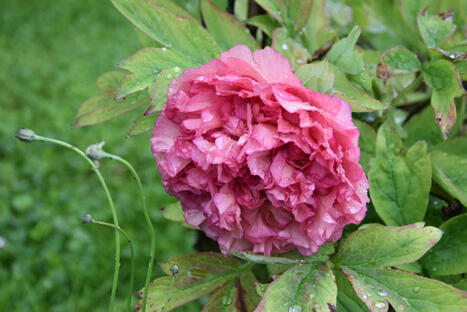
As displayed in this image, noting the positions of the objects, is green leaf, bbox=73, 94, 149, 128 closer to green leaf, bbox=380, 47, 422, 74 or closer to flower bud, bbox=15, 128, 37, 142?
flower bud, bbox=15, 128, 37, 142

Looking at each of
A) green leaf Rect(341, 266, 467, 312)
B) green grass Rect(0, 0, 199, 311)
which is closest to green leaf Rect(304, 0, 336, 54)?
green leaf Rect(341, 266, 467, 312)

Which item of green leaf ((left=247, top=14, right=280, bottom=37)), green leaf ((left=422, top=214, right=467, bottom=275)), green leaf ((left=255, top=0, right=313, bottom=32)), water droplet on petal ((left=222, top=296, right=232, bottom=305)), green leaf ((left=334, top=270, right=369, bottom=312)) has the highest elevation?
green leaf ((left=255, top=0, right=313, bottom=32))

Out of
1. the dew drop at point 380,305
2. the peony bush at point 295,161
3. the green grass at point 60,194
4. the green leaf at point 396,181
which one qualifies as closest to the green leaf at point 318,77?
the peony bush at point 295,161

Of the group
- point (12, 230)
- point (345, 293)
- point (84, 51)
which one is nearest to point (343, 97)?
point (345, 293)

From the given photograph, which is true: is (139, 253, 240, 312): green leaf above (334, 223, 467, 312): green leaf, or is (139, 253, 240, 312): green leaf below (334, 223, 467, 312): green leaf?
below

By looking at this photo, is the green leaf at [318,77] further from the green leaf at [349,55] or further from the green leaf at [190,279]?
the green leaf at [190,279]

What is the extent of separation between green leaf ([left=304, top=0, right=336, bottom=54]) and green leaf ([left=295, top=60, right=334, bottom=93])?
149 mm

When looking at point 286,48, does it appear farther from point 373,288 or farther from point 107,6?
point 107,6

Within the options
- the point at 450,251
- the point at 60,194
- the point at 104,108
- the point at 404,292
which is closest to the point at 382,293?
the point at 404,292

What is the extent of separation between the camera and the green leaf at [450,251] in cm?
64

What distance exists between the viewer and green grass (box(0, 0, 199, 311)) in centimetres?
206

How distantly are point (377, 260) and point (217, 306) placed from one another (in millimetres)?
202

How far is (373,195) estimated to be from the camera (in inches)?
26.3

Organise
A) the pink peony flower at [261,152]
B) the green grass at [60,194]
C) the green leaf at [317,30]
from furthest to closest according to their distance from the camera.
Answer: the green grass at [60,194] → the green leaf at [317,30] → the pink peony flower at [261,152]
